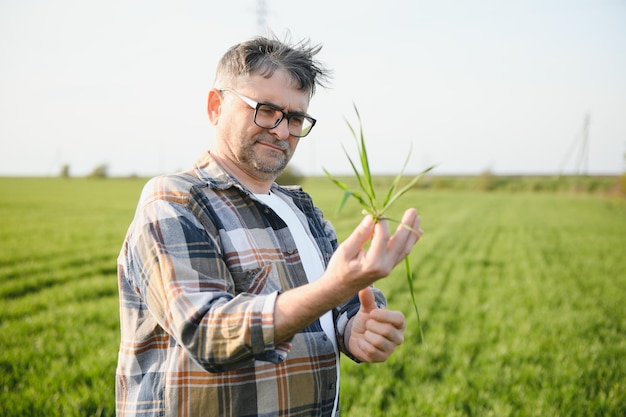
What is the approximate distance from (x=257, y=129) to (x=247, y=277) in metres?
0.62

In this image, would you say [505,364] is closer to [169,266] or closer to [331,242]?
[331,242]

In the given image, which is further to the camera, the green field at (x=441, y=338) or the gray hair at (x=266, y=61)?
the green field at (x=441, y=338)

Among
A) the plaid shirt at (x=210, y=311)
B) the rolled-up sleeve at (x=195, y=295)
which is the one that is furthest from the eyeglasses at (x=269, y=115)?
the rolled-up sleeve at (x=195, y=295)

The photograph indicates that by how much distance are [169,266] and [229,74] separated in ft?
2.95

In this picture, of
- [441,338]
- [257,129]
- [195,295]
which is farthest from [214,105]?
[441,338]

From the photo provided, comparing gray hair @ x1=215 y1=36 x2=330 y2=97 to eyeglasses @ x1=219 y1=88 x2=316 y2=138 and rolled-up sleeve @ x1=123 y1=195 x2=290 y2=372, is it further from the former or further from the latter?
rolled-up sleeve @ x1=123 y1=195 x2=290 y2=372

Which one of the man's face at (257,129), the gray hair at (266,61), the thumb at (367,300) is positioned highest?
the gray hair at (266,61)

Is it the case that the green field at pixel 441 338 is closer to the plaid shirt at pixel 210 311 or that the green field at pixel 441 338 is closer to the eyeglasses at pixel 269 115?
the plaid shirt at pixel 210 311

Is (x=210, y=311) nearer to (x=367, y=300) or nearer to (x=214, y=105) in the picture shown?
(x=367, y=300)

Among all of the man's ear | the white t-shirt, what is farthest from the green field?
the man's ear

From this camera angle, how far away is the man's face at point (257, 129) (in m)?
1.76

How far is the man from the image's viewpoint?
118 cm

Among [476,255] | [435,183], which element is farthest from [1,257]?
[435,183]

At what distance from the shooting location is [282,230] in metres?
1.81
